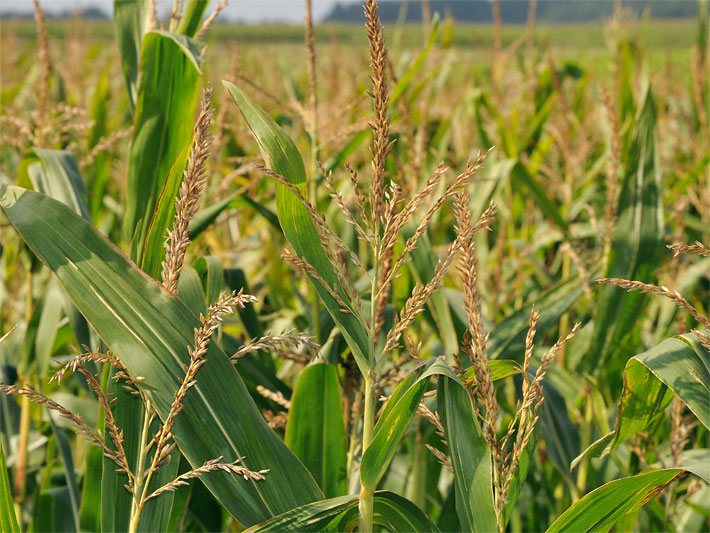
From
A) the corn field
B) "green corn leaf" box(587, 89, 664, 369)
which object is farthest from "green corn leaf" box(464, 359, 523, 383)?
"green corn leaf" box(587, 89, 664, 369)

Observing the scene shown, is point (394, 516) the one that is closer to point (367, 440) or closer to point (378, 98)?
point (367, 440)

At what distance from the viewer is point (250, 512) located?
803 millimetres

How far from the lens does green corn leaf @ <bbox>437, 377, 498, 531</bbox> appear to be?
80cm

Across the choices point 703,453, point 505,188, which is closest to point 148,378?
point 703,453

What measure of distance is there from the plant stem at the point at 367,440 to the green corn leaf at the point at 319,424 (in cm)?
25

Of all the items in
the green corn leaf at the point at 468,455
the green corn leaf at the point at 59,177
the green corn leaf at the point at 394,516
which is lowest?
the green corn leaf at the point at 394,516

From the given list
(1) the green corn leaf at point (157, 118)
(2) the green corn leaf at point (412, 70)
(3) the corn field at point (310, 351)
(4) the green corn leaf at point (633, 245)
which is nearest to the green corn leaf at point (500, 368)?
(3) the corn field at point (310, 351)

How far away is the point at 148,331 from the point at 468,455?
346mm

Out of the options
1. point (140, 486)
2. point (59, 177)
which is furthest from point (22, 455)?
point (140, 486)

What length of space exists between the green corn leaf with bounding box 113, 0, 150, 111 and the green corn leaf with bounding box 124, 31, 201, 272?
0.56 feet

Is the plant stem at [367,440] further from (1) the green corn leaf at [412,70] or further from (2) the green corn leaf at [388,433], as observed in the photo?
(1) the green corn leaf at [412,70]

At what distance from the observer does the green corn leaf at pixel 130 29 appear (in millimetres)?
1223

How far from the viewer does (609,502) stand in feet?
2.57

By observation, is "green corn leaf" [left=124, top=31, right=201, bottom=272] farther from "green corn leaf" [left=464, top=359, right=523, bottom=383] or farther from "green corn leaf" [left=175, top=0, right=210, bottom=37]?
"green corn leaf" [left=464, top=359, right=523, bottom=383]
